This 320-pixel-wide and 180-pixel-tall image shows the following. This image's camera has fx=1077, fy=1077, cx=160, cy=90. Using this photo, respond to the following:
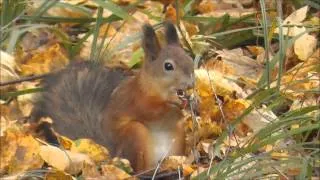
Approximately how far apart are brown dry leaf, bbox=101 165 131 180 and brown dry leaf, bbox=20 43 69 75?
90 cm

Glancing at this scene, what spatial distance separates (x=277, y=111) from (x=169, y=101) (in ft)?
1.41

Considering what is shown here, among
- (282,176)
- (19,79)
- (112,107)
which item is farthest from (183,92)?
(19,79)

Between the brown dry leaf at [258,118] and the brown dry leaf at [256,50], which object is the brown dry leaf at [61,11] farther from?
the brown dry leaf at [258,118]

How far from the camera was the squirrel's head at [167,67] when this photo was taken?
356 cm

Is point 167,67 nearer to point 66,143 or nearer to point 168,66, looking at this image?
point 168,66

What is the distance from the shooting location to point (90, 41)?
443cm

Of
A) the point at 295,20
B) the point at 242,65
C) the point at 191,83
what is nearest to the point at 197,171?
the point at 191,83

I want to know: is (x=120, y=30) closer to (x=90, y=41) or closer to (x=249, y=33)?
(x=90, y=41)

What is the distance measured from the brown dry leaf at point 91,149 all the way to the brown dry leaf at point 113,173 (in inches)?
5.6

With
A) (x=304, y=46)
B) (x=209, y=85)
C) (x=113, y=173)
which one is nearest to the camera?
(x=113, y=173)

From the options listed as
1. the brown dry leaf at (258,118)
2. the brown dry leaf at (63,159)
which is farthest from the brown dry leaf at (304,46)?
the brown dry leaf at (63,159)

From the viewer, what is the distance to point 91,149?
3.63m

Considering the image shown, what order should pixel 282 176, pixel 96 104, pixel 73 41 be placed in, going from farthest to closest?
pixel 73 41
pixel 96 104
pixel 282 176

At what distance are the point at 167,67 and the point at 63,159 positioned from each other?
48cm
